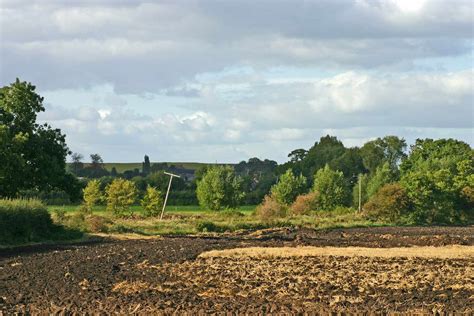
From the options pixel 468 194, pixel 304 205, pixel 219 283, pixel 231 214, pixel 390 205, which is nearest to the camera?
pixel 219 283

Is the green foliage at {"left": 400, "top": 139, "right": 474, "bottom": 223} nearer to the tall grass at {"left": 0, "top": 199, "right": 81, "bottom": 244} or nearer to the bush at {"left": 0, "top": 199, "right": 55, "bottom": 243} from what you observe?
the tall grass at {"left": 0, "top": 199, "right": 81, "bottom": 244}

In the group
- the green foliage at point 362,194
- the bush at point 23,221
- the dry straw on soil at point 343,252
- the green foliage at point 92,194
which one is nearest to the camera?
the dry straw on soil at point 343,252

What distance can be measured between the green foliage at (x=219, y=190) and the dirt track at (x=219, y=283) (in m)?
49.3

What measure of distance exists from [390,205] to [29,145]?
41490 millimetres

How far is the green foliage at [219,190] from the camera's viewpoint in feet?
287

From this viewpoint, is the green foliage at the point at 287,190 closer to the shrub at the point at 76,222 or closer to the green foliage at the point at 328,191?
the green foliage at the point at 328,191

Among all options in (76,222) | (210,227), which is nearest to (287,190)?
(210,227)

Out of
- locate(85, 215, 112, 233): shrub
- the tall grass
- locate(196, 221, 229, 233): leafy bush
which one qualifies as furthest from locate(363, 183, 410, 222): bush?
the tall grass

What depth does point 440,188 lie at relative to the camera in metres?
85.7

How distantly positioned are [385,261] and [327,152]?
117517mm

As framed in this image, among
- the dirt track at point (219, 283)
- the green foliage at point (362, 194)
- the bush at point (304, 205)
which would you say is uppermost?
the green foliage at point (362, 194)

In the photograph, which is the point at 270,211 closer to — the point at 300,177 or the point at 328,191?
the point at 328,191

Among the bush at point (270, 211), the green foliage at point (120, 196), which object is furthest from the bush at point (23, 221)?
the bush at point (270, 211)

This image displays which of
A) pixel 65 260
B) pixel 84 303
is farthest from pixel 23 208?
pixel 84 303
